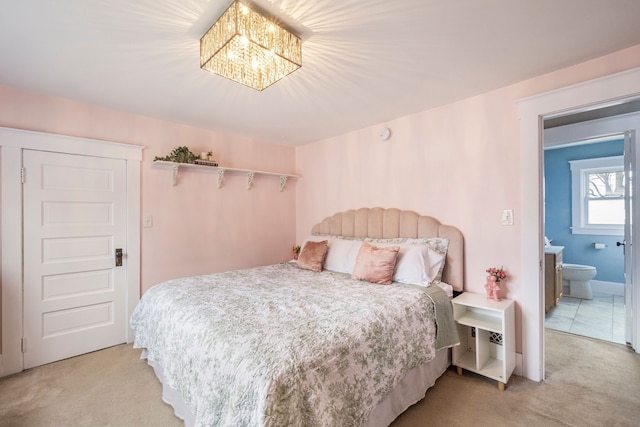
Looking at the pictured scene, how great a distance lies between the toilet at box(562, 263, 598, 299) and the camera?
3.95 meters

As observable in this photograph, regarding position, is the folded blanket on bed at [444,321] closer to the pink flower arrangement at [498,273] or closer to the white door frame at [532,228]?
the pink flower arrangement at [498,273]

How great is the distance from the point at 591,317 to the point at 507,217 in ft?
7.76

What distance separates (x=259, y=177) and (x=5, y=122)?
93.3 inches

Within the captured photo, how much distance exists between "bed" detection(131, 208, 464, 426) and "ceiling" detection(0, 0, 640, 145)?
1371 mm

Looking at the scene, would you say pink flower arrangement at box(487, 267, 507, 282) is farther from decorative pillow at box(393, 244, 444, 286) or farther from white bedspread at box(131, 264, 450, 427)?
white bedspread at box(131, 264, 450, 427)

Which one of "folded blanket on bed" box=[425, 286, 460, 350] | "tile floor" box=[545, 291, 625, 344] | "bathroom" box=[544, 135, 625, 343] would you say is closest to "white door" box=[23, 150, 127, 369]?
"folded blanket on bed" box=[425, 286, 460, 350]

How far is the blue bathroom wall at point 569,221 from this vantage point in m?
4.28

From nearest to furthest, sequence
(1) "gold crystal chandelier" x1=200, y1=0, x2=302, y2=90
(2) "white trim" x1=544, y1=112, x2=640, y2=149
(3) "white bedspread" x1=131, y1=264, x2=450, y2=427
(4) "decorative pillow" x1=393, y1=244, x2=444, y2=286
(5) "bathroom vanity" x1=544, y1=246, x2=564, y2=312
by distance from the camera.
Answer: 1. (3) "white bedspread" x1=131, y1=264, x2=450, y2=427
2. (1) "gold crystal chandelier" x1=200, y1=0, x2=302, y2=90
3. (4) "decorative pillow" x1=393, y1=244, x2=444, y2=286
4. (2) "white trim" x1=544, y1=112, x2=640, y2=149
5. (5) "bathroom vanity" x1=544, y1=246, x2=564, y2=312

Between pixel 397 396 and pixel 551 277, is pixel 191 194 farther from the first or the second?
pixel 551 277

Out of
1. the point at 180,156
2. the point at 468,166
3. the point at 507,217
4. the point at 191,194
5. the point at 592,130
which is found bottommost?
the point at 507,217

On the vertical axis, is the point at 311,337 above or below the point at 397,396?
above

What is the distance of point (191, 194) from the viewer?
10.6 feet

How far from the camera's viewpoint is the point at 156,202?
300cm

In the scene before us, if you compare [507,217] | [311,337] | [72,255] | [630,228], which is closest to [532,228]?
[507,217]
